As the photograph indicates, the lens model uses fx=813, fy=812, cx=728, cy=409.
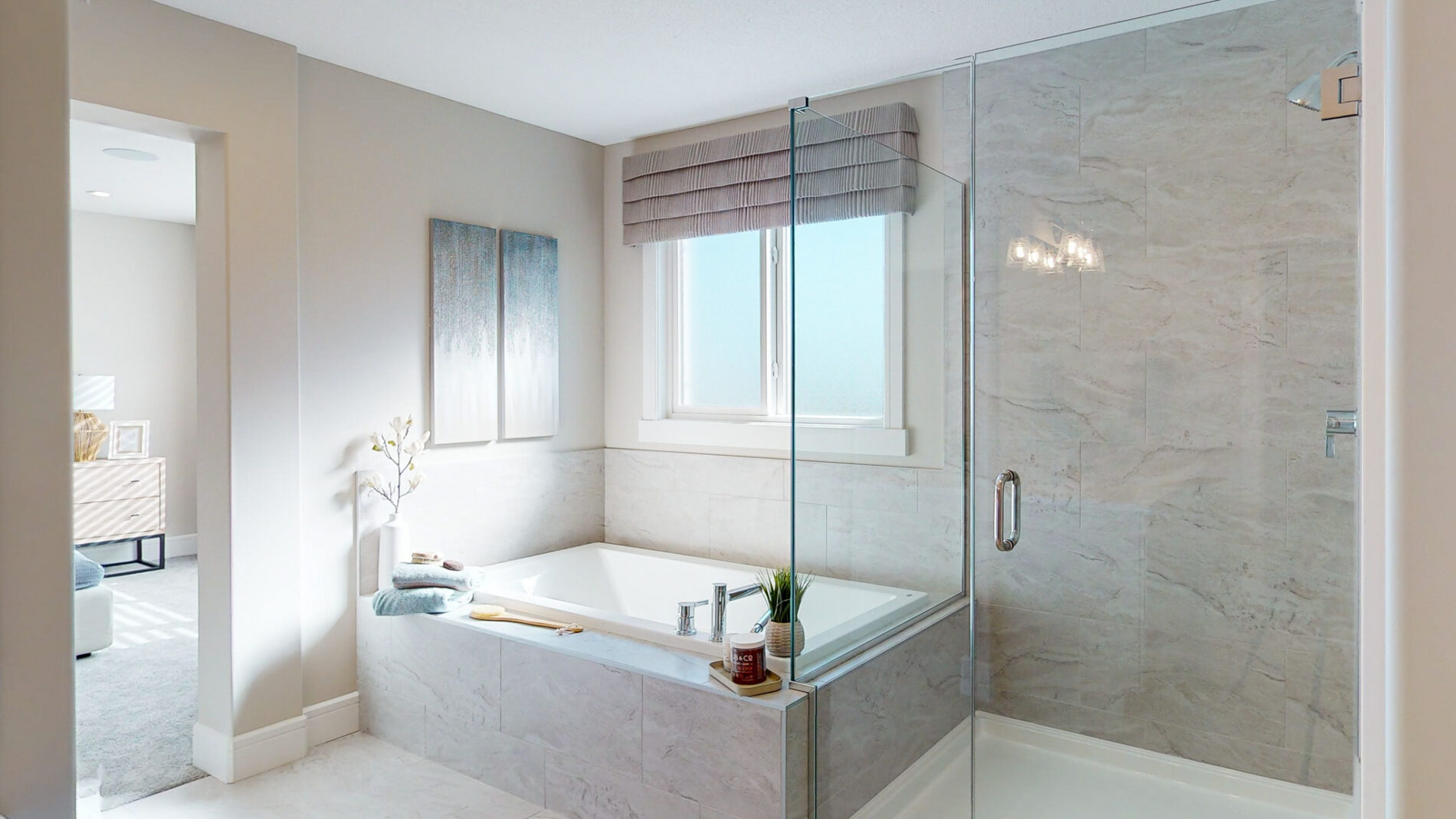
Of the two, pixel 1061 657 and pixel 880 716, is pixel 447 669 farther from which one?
pixel 1061 657

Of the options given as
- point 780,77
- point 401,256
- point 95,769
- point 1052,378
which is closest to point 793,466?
point 1052,378

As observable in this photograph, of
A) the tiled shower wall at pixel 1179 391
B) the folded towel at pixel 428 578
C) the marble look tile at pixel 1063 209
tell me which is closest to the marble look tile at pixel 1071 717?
the tiled shower wall at pixel 1179 391

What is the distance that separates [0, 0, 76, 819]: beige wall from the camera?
1.58 feet

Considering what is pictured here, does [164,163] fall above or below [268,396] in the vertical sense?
above

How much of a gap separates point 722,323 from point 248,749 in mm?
2504

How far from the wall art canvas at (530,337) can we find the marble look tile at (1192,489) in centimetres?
260

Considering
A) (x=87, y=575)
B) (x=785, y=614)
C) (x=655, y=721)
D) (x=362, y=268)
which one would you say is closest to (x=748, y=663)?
(x=785, y=614)

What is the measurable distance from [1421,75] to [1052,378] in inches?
56.9

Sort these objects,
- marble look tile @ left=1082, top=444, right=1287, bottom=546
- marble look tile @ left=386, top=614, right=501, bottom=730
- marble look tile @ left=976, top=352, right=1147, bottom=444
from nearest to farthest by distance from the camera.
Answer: marble look tile @ left=1082, top=444, right=1287, bottom=546 → marble look tile @ left=976, top=352, right=1147, bottom=444 → marble look tile @ left=386, top=614, right=501, bottom=730

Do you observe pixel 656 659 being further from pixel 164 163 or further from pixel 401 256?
pixel 164 163

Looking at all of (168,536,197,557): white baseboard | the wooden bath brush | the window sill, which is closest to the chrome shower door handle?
the wooden bath brush

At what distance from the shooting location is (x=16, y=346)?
1.60 feet

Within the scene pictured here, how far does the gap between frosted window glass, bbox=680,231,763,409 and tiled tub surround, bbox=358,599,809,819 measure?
153 centimetres

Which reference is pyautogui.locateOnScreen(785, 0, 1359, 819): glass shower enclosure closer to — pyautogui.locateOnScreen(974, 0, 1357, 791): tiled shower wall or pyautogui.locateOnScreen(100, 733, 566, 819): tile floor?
pyautogui.locateOnScreen(974, 0, 1357, 791): tiled shower wall
